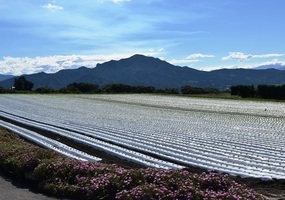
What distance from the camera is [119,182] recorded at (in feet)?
24.3

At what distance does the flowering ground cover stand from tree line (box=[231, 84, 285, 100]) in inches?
1846

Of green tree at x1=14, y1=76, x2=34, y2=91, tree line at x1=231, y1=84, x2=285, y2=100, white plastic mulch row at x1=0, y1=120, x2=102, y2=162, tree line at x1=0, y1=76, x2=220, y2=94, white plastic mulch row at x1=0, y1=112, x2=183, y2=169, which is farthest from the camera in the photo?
green tree at x1=14, y1=76, x2=34, y2=91

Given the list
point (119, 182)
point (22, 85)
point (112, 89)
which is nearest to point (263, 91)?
point (112, 89)

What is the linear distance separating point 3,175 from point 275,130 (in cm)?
1312

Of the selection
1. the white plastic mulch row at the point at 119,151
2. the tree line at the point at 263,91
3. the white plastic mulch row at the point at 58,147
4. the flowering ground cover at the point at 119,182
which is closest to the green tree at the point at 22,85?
the tree line at the point at 263,91

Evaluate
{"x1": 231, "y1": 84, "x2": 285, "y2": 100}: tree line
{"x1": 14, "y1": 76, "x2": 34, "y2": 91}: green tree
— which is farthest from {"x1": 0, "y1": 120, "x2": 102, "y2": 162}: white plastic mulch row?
{"x1": 14, "y1": 76, "x2": 34, "y2": 91}: green tree

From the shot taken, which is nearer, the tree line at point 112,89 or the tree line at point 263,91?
the tree line at point 263,91

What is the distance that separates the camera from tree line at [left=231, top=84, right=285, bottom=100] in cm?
5256

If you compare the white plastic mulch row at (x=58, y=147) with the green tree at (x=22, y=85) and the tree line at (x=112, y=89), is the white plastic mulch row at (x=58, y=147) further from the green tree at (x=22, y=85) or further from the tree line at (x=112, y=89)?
the green tree at (x=22, y=85)

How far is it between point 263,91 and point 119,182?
50444 millimetres

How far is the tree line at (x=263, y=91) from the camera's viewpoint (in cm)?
5256

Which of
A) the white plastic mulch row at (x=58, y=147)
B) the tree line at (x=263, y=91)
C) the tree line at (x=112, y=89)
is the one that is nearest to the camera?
the white plastic mulch row at (x=58, y=147)

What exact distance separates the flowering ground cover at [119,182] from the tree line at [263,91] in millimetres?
46878

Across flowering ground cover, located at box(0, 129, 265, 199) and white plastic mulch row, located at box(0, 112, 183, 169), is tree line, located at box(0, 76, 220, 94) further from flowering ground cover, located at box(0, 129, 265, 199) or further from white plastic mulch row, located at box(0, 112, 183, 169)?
flowering ground cover, located at box(0, 129, 265, 199)
